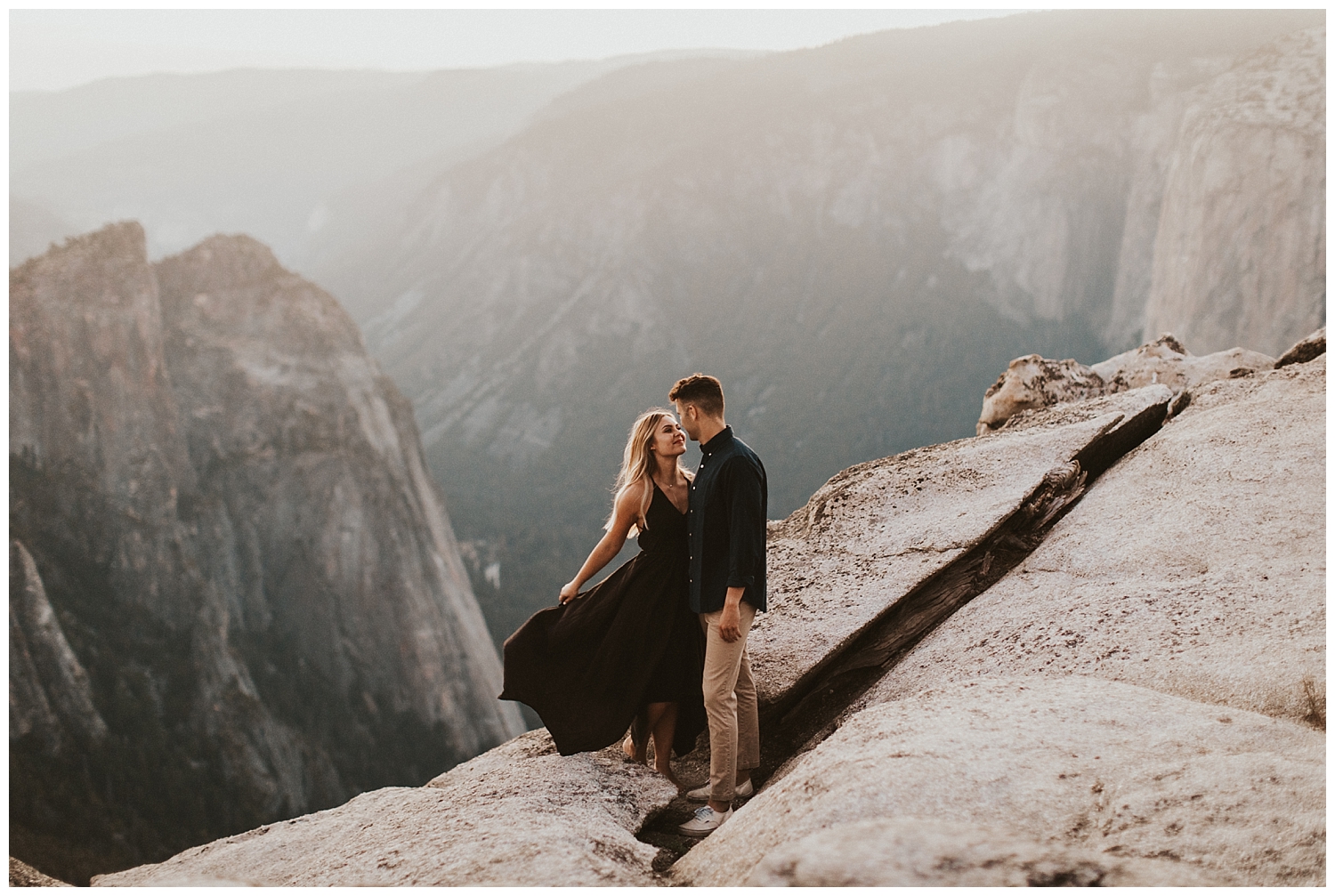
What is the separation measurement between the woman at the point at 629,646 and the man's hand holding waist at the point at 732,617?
596 millimetres

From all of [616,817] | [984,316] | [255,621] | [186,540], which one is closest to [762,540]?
[616,817]

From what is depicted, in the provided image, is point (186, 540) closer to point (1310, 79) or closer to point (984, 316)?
point (1310, 79)

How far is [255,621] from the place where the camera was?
36469mm

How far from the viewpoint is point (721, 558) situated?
4.24 m

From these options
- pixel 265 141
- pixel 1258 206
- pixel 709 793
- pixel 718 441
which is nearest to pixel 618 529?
pixel 718 441

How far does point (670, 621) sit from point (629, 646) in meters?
0.27

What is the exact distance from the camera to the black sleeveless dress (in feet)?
15.9

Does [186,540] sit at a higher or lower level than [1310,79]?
Answer: lower

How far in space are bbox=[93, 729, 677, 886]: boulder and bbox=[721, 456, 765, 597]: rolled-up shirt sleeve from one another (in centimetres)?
125

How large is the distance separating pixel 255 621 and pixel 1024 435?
35.6 metres

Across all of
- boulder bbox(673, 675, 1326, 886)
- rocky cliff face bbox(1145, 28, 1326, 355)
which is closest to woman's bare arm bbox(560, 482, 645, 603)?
boulder bbox(673, 675, 1326, 886)

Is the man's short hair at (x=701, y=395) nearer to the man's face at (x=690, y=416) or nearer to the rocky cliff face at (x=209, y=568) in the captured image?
the man's face at (x=690, y=416)

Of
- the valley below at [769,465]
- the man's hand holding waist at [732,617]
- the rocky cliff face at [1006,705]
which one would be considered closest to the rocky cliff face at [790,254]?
the valley below at [769,465]

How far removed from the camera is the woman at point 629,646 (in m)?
4.57
